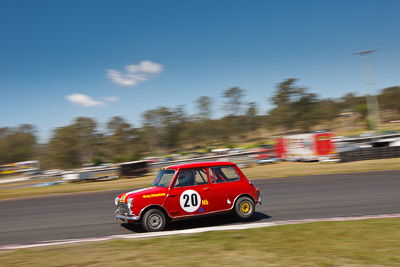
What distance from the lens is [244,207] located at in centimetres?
901

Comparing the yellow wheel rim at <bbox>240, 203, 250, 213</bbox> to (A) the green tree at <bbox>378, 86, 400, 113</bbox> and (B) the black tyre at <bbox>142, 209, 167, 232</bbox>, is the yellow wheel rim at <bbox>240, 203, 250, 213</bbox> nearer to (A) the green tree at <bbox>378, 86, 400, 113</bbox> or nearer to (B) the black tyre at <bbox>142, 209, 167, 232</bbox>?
(B) the black tyre at <bbox>142, 209, 167, 232</bbox>

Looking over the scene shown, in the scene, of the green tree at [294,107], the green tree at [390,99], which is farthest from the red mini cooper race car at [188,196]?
the green tree at [390,99]

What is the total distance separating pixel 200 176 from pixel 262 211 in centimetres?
322

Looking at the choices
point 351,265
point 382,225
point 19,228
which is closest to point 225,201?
point 382,225

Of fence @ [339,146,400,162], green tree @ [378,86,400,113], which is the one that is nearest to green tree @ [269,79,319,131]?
green tree @ [378,86,400,113]

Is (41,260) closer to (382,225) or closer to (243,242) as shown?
(243,242)

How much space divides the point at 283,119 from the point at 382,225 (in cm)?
8975

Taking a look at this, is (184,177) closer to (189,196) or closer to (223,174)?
(189,196)

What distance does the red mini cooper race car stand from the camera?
8133mm

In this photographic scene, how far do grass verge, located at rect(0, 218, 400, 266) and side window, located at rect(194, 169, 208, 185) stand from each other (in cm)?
164

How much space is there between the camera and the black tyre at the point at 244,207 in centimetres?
891

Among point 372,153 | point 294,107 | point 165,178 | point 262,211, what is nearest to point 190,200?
point 165,178

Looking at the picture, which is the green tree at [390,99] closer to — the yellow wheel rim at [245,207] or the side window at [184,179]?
the yellow wheel rim at [245,207]

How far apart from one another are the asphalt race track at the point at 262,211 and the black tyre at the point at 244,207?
0.98 ft
